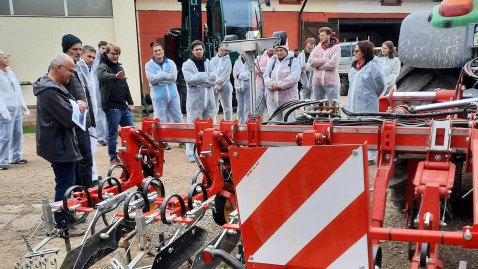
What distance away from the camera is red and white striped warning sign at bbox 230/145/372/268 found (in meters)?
1.70

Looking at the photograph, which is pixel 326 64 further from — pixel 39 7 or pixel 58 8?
pixel 39 7

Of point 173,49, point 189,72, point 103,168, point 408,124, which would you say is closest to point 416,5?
point 173,49

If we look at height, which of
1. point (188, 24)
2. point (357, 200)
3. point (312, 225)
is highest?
point (188, 24)

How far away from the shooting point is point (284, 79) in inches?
251

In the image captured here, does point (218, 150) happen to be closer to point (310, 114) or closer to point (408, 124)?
point (310, 114)

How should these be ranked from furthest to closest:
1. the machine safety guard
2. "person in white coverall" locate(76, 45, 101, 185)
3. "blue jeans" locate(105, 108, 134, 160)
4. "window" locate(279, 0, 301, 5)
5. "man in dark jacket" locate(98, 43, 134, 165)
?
"window" locate(279, 0, 301, 5) < "blue jeans" locate(105, 108, 134, 160) < "man in dark jacket" locate(98, 43, 134, 165) < "person in white coverall" locate(76, 45, 101, 185) < the machine safety guard

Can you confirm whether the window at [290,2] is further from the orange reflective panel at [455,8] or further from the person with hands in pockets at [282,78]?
the orange reflective panel at [455,8]

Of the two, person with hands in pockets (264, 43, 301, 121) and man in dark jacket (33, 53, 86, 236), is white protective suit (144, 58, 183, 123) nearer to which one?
person with hands in pockets (264, 43, 301, 121)

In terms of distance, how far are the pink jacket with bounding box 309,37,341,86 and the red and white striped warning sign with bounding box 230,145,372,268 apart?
526 cm

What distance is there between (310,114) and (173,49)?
9.33 m

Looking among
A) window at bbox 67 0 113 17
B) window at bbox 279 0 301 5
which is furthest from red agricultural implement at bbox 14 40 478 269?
window at bbox 279 0 301 5

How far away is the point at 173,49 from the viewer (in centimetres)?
1177

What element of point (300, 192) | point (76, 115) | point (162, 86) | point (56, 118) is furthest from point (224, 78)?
point (300, 192)

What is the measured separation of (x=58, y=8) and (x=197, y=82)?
21.5 feet
